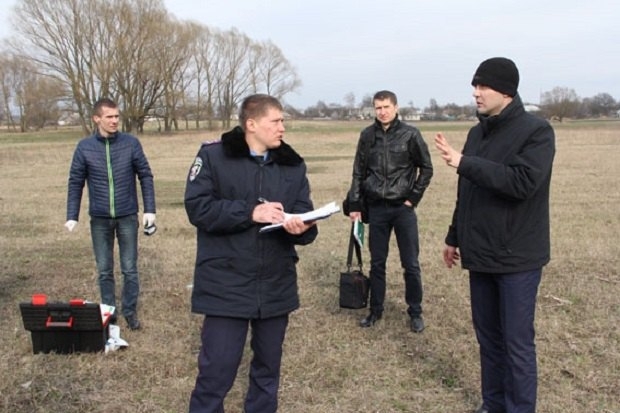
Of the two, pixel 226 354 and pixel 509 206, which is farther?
pixel 509 206

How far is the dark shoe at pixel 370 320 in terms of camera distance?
18.4 feet

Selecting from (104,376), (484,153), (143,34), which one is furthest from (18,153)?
(484,153)

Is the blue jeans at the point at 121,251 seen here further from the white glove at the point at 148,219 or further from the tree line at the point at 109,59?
the tree line at the point at 109,59

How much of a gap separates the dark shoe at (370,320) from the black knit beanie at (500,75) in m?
2.88

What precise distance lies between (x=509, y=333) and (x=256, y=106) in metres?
2.01

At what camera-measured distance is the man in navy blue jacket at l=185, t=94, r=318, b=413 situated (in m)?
3.23

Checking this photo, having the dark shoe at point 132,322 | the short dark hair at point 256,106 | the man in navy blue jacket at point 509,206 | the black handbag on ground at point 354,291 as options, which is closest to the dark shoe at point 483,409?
the man in navy blue jacket at point 509,206

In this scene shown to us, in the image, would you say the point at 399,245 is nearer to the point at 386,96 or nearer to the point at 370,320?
the point at 370,320

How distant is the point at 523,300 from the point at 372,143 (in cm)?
245

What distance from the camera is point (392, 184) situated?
5.41m

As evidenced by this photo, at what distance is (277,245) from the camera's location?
3.36 meters

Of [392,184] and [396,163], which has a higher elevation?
[396,163]

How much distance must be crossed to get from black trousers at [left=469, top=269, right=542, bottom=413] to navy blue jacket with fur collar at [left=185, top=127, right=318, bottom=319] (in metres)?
1.24

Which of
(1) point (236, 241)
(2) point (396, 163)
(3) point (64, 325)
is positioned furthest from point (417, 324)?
(3) point (64, 325)
